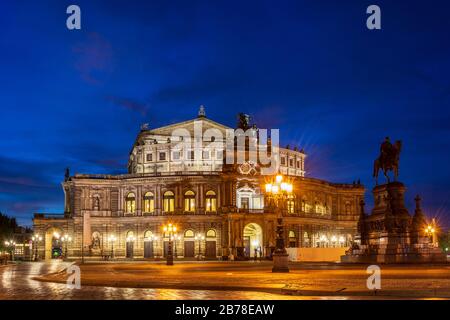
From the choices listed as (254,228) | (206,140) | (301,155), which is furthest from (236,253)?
(301,155)

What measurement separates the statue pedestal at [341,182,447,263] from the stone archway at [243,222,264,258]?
148 feet

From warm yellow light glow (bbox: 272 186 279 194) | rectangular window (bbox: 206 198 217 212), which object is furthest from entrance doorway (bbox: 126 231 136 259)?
warm yellow light glow (bbox: 272 186 279 194)

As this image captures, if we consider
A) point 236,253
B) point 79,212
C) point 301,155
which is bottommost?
point 236,253

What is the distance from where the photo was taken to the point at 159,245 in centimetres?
Result: 9288

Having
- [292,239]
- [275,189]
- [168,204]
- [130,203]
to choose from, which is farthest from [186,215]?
[275,189]

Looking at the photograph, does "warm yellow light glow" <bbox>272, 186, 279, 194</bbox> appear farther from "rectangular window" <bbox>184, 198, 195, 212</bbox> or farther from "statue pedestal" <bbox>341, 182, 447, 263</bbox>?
"rectangular window" <bbox>184, 198, 195, 212</bbox>

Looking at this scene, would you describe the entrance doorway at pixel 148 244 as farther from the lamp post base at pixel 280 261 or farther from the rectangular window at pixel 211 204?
the lamp post base at pixel 280 261

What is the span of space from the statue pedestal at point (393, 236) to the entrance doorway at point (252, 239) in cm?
4536

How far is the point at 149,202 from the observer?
314ft

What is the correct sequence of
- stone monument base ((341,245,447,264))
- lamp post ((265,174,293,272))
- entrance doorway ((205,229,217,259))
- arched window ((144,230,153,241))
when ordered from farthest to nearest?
arched window ((144,230,153,241)) < entrance doorway ((205,229,217,259)) < stone monument base ((341,245,447,264)) < lamp post ((265,174,293,272))

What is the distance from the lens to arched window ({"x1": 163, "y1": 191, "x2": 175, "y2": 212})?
9419 cm
